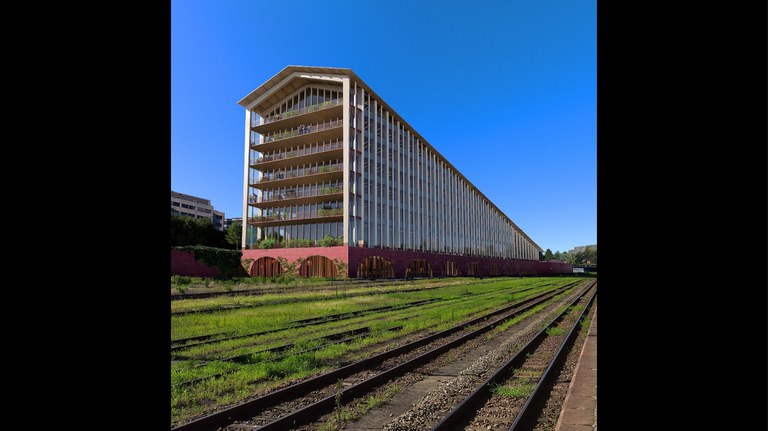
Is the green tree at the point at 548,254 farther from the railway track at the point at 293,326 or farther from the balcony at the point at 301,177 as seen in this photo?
the railway track at the point at 293,326

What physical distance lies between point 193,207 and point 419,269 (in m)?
Answer: 94.6

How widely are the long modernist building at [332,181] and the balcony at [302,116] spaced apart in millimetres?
119

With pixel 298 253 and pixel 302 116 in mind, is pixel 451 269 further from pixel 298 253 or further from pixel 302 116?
pixel 302 116

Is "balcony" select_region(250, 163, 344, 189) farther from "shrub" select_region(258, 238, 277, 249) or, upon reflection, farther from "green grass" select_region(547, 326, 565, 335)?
"green grass" select_region(547, 326, 565, 335)

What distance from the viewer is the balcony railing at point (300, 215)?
44094mm

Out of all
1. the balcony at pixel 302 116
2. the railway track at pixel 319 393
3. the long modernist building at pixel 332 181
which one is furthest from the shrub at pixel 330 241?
the railway track at pixel 319 393

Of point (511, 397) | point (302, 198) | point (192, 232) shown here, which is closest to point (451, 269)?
point (302, 198)

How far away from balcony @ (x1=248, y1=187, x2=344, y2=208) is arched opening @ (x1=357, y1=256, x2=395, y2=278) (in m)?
7.34

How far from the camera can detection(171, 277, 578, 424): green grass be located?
679 centimetres

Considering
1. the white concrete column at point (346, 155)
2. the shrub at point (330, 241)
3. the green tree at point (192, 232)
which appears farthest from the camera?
the green tree at point (192, 232)

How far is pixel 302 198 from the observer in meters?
46.6
